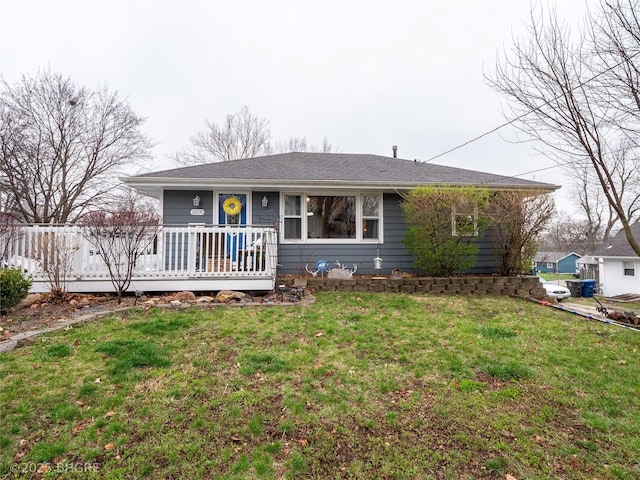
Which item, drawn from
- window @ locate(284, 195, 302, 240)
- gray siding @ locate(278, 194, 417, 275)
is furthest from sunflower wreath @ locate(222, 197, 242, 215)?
gray siding @ locate(278, 194, 417, 275)

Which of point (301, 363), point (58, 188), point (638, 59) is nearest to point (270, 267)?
point (301, 363)

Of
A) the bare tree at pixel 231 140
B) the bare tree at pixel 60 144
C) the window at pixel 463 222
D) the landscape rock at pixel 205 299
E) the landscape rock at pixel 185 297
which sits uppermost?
the bare tree at pixel 231 140

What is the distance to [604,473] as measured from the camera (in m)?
1.96

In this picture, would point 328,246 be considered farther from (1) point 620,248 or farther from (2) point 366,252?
(1) point 620,248

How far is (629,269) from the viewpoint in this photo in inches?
788

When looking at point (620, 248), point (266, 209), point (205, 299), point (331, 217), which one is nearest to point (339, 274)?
point (331, 217)

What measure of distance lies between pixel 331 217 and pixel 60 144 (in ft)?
45.4

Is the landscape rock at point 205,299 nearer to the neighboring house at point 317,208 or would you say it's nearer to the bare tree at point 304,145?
the neighboring house at point 317,208

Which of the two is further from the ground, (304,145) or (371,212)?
(304,145)

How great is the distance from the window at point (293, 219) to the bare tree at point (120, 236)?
3527 millimetres

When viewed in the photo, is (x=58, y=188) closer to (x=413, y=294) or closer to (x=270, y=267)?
(x=270, y=267)

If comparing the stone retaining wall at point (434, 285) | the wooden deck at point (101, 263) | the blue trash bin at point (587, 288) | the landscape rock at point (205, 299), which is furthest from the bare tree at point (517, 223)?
the blue trash bin at point (587, 288)

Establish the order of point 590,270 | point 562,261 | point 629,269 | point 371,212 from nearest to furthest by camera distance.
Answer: point 371,212
point 629,269
point 590,270
point 562,261

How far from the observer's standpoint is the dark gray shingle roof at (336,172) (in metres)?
7.94
